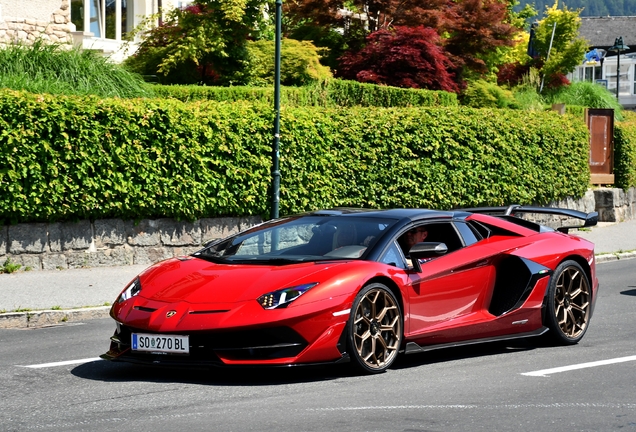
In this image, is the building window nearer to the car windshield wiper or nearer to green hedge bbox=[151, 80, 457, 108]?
green hedge bbox=[151, 80, 457, 108]

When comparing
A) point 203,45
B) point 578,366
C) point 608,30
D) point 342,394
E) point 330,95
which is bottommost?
point 578,366

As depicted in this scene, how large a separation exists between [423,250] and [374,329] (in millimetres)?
811

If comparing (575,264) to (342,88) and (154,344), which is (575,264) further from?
(342,88)

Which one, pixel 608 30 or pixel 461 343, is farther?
pixel 608 30

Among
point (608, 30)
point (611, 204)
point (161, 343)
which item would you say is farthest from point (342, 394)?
point (608, 30)

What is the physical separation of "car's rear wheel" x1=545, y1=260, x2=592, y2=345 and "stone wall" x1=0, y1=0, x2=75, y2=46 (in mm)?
20123

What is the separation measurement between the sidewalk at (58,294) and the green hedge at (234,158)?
1.04 meters

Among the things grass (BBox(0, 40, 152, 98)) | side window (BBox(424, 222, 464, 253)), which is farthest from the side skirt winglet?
grass (BBox(0, 40, 152, 98))

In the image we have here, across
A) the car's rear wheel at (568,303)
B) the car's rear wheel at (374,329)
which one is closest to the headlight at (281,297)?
the car's rear wheel at (374,329)

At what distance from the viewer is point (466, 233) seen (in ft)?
29.9

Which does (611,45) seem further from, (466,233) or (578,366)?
(578,366)

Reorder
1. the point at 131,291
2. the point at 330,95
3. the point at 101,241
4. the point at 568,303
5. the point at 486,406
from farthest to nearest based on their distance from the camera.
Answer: the point at 330,95, the point at 101,241, the point at 568,303, the point at 131,291, the point at 486,406

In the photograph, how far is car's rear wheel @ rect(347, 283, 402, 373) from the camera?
25.3ft

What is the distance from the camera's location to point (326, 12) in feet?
107
